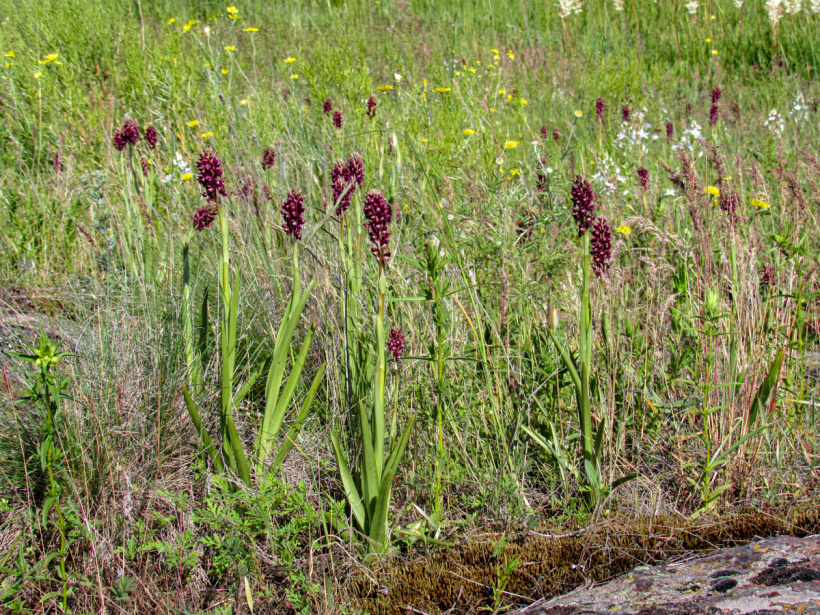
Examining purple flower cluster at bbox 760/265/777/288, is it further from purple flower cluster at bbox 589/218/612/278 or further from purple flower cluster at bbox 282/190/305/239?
purple flower cluster at bbox 282/190/305/239

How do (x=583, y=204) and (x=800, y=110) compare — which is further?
(x=800, y=110)

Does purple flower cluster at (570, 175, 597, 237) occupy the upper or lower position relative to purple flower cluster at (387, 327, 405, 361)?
upper

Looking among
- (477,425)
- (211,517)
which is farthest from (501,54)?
(211,517)

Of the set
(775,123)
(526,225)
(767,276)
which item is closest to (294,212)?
(526,225)

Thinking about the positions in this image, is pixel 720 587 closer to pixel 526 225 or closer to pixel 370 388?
pixel 370 388

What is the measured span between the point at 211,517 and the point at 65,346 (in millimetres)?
1022

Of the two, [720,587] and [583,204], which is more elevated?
[583,204]

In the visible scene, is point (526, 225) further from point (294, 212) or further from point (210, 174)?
point (210, 174)

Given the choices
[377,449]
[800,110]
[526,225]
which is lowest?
[377,449]

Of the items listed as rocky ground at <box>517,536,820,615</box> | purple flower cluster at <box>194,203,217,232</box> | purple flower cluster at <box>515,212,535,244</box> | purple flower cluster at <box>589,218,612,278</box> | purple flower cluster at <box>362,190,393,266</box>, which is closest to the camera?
rocky ground at <box>517,536,820,615</box>

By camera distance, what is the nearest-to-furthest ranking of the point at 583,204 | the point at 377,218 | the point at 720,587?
the point at 720,587 → the point at 377,218 → the point at 583,204

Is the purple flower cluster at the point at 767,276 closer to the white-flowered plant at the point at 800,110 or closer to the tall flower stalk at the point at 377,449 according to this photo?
the tall flower stalk at the point at 377,449

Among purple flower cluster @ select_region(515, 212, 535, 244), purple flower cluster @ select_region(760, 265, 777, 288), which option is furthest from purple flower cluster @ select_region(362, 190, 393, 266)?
purple flower cluster @ select_region(760, 265, 777, 288)

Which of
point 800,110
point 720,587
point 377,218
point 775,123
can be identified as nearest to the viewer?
point 720,587
